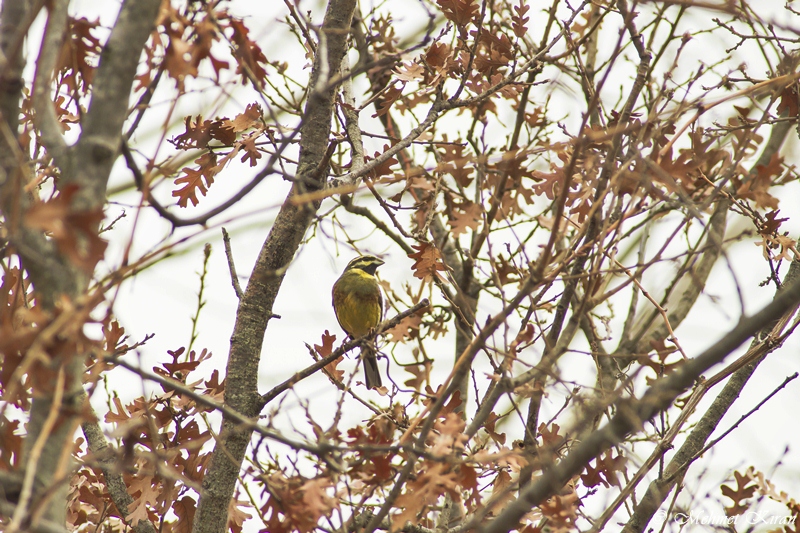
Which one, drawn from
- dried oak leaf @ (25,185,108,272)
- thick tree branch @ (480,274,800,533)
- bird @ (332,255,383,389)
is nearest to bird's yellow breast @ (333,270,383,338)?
bird @ (332,255,383,389)

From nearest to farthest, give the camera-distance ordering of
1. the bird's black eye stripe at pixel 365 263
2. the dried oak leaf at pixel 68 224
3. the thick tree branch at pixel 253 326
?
the dried oak leaf at pixel 68 224 < the thick tree branch at pixel 253 326 < the bird's black eye stripe at pixel 365 263

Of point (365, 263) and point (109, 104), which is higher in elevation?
point (365, 263)

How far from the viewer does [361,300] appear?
664cm

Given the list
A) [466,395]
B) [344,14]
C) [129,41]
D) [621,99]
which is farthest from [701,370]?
[621,99]

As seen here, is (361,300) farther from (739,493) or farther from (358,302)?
(739,493)

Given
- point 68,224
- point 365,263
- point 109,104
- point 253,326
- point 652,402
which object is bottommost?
point 652,402

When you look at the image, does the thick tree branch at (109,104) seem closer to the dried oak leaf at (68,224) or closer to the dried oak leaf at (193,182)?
the dried oak leaf at (68,224)

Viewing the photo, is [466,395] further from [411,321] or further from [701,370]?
[701,370]

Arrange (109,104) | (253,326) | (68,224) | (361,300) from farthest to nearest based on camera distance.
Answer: (361,300)
(253,326)
(109,104)
(68,224)

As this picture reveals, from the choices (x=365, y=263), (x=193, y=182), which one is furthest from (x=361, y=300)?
(x=193, y=182)

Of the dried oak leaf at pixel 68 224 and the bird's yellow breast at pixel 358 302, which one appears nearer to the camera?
the dried oak leaf at pixel 68 224

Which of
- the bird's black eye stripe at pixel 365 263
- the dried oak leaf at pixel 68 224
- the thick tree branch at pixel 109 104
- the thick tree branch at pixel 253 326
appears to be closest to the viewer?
the dried oak leaf at pixel 68 224

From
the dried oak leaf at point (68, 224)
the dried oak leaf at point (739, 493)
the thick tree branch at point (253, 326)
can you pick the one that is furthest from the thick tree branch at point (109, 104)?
the dried oak leaf at point (739, 493)

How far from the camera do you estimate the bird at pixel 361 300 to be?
6609mm
